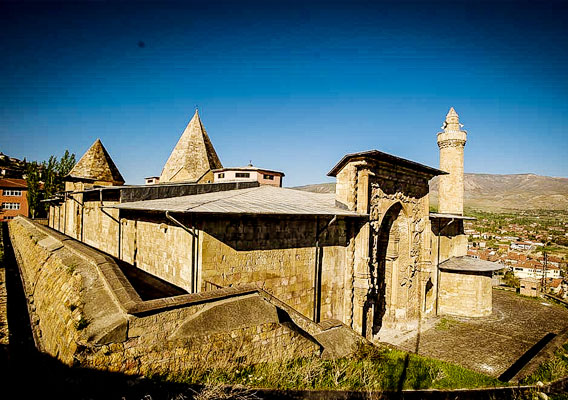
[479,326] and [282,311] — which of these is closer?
[282,311]

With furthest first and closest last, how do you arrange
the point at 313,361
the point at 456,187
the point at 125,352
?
the point at 456,187 < the point at 313,361 < the point at 125,352

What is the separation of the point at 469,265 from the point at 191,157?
17.2 meters

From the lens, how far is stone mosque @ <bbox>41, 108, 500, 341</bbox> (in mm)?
8281

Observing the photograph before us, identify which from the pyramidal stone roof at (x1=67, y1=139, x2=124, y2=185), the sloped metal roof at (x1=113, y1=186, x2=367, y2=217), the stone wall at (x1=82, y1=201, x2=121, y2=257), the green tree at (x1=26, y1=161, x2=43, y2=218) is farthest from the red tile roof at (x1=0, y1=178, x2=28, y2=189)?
the sloped metal roof at (x1=113, y1=186, x2=367, y2=217)

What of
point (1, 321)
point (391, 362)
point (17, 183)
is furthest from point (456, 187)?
point (17, 183)

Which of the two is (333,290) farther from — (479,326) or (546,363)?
(479,326)

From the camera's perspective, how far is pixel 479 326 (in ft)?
49.5

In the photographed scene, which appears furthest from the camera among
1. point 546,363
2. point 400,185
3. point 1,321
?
point 400,185

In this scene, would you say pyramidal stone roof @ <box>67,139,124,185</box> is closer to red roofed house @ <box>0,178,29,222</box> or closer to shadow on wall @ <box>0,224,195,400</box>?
shadow on wall @ <box>0,224,195,400</box>

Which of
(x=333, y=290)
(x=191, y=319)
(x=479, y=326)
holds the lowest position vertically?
(x=479, y=326)

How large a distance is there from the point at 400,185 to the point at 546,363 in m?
7.79

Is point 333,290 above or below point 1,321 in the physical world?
below

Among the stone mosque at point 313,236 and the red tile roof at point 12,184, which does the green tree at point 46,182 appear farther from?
the stone mosque at point 313,236

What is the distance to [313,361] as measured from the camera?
5906 mm
